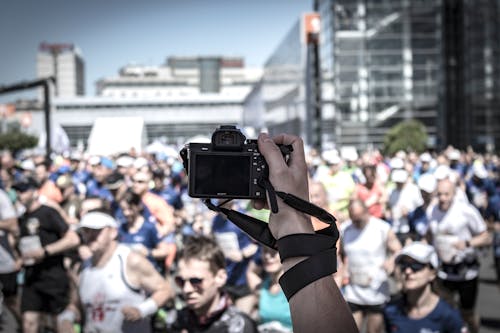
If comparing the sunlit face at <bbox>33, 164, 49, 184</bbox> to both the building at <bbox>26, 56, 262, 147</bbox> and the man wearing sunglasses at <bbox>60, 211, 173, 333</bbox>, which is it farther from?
the man wearing sunglasses at <bbox>60, 211, 173, 333</bbox>

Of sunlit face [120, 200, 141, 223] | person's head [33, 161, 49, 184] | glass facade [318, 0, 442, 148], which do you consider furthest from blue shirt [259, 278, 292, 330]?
glass facade [318, 0, 442, 148]

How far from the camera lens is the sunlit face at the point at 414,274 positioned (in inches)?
193

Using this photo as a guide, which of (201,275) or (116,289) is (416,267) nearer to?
(201,275)

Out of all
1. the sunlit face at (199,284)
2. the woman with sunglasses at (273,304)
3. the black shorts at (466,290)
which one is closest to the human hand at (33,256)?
the woman with sunglasses at (273,304)

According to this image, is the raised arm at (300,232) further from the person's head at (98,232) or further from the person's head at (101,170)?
the person's head at (101,170)

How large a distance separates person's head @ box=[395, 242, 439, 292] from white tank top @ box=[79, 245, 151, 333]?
5.50 ft

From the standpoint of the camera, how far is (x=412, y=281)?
491cm

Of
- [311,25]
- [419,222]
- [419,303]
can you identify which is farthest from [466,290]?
[311,25]

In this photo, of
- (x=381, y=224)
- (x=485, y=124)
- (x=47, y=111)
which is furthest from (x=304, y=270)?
(x=485, y=124)

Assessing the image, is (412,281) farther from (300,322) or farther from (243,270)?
(300,322)

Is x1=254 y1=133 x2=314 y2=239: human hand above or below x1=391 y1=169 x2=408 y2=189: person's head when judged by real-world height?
above

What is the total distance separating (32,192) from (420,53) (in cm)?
5271

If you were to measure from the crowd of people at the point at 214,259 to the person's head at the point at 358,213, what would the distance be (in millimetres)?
11

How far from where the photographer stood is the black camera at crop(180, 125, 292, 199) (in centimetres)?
168
